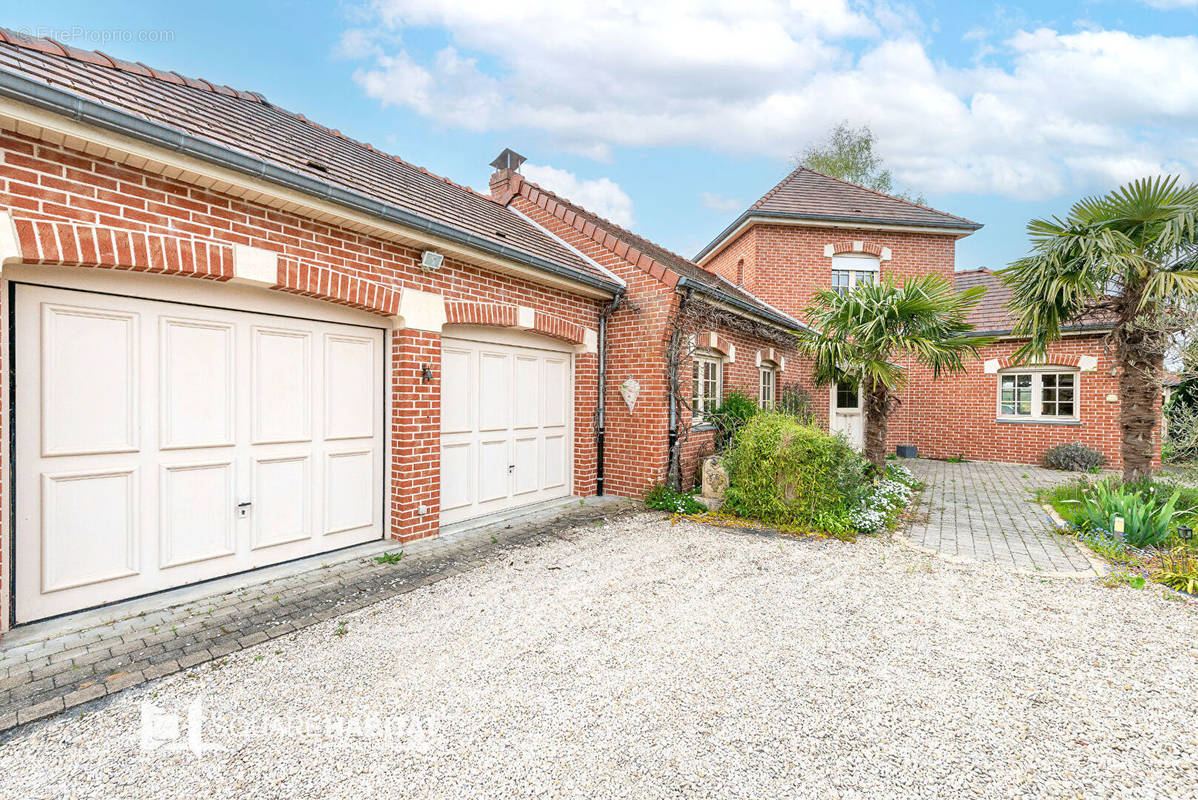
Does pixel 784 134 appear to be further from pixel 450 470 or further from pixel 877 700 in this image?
pixel 877 700

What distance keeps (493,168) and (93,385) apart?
7.50 metres

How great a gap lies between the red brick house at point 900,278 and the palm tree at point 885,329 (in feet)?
15.3

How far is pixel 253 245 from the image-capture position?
3924mm

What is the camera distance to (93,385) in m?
3.38

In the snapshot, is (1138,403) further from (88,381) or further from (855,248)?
(88,381)

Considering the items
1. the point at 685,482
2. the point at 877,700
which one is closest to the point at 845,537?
the point at 685,482

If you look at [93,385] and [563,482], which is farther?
[563,482]

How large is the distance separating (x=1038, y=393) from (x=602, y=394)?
11214 mm

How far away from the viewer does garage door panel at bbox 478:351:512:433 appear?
19.9 ft

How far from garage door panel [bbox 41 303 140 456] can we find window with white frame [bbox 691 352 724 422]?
653 centimetres

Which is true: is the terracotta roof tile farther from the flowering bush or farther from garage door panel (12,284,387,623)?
garage door panel (12,284,387,623)

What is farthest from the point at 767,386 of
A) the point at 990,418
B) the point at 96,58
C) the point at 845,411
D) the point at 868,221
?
the point at 96,58

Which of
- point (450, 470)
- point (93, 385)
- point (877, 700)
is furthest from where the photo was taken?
point (450, 470)

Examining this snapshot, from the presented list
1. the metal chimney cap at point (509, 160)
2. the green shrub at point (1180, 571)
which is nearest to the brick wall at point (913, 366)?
the metal chimney cap at point (509, 160)
